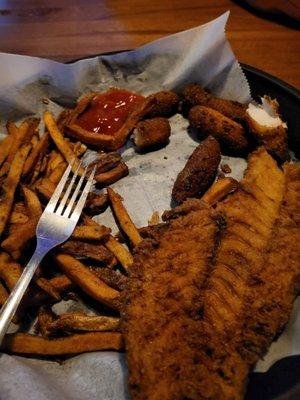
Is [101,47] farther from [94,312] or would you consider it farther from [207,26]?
[94,312]

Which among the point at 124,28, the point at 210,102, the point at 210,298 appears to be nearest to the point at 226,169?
the point at 210,102

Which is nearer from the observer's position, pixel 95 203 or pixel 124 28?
pixel 95 203

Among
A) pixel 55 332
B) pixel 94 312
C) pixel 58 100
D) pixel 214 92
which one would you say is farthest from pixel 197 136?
pixel 55 332

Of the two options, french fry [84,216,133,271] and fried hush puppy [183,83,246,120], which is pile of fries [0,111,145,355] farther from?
fried hush puppy [183,83,246,120]

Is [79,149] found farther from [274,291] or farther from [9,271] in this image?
[274,291]

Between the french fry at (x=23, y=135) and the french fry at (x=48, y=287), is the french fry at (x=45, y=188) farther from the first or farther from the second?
the french fry at (x=48, y=287)

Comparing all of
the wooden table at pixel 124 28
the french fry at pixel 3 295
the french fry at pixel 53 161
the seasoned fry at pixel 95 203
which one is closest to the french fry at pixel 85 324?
the french fry at pixel 3 295
